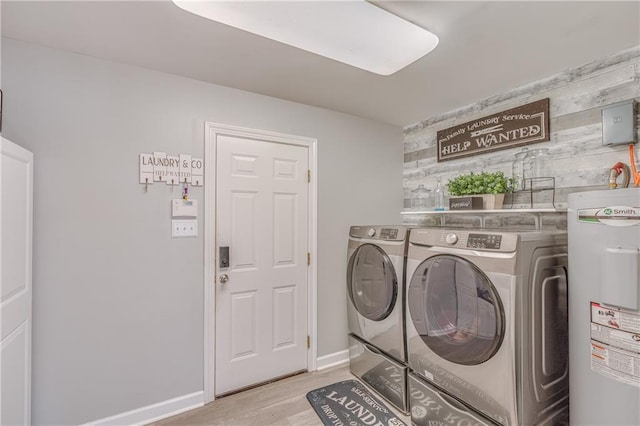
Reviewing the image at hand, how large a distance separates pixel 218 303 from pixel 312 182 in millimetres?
1261

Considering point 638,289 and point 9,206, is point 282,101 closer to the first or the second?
point 9,206

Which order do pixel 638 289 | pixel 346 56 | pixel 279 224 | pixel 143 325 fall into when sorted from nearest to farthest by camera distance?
pixel 638 289
pixel 346 56
pixel 143 325
pixel 279 224

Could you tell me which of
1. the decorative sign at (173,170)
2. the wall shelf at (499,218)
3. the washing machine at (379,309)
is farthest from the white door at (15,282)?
the wall shelf at (499,218)

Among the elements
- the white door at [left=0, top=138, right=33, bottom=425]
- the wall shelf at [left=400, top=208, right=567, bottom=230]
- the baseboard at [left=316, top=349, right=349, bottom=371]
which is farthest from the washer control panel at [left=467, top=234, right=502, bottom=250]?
the white door at [left=0, top=138, right=33, bottom=425]

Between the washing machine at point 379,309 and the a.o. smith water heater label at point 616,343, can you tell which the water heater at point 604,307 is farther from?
the washing machine at point 379,309

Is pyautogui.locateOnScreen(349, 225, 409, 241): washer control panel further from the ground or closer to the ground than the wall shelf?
closer to the ground

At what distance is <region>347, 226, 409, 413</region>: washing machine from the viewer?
2.08 meters

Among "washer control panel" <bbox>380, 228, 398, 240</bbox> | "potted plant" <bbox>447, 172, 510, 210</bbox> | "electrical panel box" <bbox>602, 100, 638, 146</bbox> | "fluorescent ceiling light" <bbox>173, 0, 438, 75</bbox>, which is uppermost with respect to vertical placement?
"fluorescent ceiling light" <bbox>173, 0, 438, 75</bbox>

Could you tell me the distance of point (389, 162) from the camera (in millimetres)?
3059

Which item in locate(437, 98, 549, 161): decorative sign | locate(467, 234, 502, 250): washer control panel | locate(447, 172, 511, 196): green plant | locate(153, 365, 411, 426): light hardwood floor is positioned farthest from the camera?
locate(447, 172, 511, 196): green plant

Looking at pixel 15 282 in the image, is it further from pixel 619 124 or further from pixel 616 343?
pixel 619 124

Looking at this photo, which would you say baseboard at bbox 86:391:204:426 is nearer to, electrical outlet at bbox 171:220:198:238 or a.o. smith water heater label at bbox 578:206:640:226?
electrical outlet at bbox 171:220:198:238

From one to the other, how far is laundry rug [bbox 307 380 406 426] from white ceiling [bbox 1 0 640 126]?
2344mm

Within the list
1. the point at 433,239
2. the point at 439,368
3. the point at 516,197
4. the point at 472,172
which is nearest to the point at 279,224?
the point at 433,239
